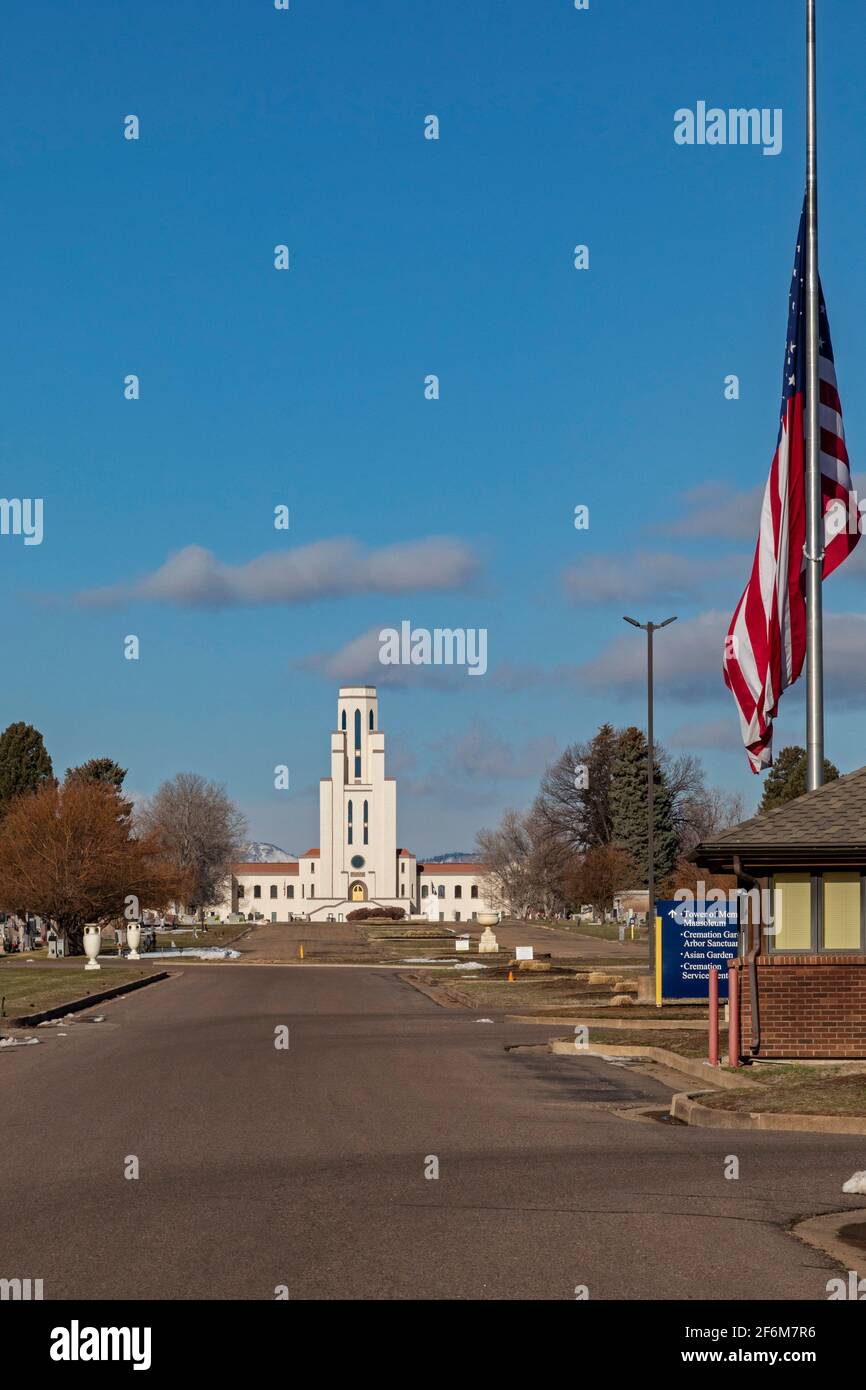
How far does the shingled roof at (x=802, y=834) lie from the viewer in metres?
19.9

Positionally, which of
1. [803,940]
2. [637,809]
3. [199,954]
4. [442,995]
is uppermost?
[637,809]

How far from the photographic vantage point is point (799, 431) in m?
24.8

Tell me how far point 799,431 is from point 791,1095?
11.6 metres

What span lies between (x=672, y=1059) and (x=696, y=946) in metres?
10.1

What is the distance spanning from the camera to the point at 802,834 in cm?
2050

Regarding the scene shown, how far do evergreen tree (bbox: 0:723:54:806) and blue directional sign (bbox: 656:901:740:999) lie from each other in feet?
290

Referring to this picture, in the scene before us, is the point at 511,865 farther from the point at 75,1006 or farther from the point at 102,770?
the point at 75,1006

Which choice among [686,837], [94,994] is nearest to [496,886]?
[686,837]

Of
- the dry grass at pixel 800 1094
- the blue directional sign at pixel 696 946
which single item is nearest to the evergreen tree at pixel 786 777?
the blue directional sign at pixel 696 946

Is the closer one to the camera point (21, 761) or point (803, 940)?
point (803, 940)

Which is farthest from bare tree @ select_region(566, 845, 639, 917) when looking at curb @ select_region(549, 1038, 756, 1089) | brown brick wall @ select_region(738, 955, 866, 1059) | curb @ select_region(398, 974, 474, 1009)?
brown brick wall @ select_region(738, 955, 866, 1059)

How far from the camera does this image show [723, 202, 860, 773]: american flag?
24312mm

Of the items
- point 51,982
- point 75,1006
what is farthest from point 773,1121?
point 51,982
